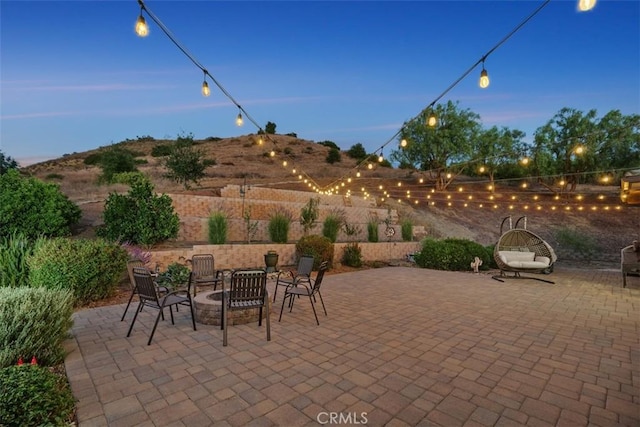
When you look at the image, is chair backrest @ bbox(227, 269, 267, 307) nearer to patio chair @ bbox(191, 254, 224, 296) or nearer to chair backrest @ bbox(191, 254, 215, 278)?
patio chair @ bbox(191, 254, 224, 296)

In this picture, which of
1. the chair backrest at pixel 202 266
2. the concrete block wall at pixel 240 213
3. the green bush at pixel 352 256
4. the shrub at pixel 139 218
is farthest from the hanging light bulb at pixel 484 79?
the concrete block wall at pixel 240 213

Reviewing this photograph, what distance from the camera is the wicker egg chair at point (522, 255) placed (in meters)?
8.17

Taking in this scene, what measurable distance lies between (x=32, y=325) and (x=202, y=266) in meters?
2.56

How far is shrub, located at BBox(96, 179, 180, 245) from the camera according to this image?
744 centimetres

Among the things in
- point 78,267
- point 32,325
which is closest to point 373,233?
point 78,267

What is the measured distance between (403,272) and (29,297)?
8106 mm

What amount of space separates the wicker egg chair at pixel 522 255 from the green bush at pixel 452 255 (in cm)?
75

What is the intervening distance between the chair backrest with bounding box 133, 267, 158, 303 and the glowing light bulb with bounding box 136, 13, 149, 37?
269 cm

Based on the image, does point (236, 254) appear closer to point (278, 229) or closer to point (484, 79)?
point (278, 229)

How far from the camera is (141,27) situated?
3.40m

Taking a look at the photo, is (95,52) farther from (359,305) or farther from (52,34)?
(359,305)

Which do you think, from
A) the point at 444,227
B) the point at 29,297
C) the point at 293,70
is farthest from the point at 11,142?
the point at 444,227

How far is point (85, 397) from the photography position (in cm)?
235

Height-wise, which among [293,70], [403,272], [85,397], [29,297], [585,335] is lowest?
[403,272]
